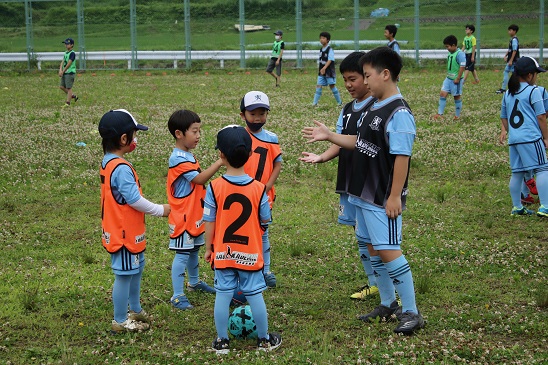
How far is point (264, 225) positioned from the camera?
6.48m

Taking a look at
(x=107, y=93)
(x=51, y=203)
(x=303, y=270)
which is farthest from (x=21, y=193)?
(x=107, y=93)

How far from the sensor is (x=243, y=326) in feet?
21.2

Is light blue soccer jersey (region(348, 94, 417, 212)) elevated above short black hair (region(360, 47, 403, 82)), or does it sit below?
below

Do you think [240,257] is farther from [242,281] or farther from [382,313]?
[382,313]

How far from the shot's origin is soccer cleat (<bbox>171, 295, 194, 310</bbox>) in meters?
7.26

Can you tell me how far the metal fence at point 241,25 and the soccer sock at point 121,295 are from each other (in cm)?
3151

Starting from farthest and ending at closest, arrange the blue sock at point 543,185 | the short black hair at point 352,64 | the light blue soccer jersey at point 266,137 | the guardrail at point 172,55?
the guardrail at point 172,55 → the blue sock at point 543,185 → the light blue soccer jersey at point 266,137 → the short black hair at point 352,64

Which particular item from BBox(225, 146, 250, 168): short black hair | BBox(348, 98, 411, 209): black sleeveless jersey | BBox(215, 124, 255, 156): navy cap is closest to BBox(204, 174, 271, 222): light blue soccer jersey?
BBox(225, 146, 250, 168): short black hair

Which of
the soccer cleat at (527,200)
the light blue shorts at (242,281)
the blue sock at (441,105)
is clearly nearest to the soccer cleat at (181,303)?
the light blue shorts at (242,281)

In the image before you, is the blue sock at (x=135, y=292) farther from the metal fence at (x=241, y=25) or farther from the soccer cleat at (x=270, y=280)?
the metal fence at (x=241, y=25)

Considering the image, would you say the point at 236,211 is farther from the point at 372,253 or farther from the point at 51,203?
the point at 51,203

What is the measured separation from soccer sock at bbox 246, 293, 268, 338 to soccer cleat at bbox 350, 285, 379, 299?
1.66 meters

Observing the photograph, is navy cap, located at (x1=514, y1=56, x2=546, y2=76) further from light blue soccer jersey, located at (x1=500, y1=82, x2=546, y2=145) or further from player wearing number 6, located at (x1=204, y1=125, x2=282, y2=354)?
player wearing number 6, located at (x1=204, y1=125, x2=282, y2=354)

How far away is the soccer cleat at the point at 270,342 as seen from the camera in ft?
20.1
